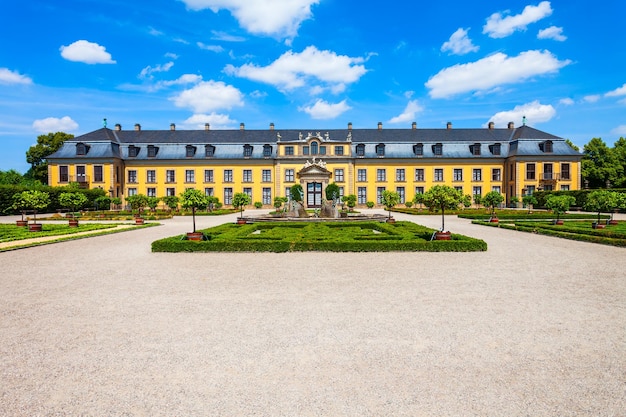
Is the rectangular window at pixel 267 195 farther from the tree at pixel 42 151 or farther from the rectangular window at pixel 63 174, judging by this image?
the tree at pixel 42 151

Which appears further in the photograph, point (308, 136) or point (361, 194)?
point (361, 194)

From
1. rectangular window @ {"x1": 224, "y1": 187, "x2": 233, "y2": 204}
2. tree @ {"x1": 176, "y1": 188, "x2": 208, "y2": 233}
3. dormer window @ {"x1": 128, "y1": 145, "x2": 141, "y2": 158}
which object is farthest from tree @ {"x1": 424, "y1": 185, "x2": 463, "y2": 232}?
dormer window @ {"x1": 128, "y1": 145, "x2": 141, "y2": 158}

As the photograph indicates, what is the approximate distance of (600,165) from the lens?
190 ft

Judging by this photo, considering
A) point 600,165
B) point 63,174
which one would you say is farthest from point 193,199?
point 600,165

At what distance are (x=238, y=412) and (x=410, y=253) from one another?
33.7ft

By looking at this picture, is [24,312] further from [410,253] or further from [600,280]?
[600,280]

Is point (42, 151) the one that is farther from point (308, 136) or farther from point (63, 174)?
point (308, 136)

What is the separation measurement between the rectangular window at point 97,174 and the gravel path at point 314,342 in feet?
146

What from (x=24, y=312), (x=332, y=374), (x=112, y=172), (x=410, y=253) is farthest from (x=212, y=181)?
(x=332, y=374)

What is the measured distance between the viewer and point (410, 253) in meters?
13.2

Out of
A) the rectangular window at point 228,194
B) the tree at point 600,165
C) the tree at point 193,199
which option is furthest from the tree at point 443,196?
the tree at point 600,165

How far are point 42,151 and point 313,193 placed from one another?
44809 millimetres

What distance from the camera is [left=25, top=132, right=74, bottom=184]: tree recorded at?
199 ft

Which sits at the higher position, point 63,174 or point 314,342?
point 63,174
